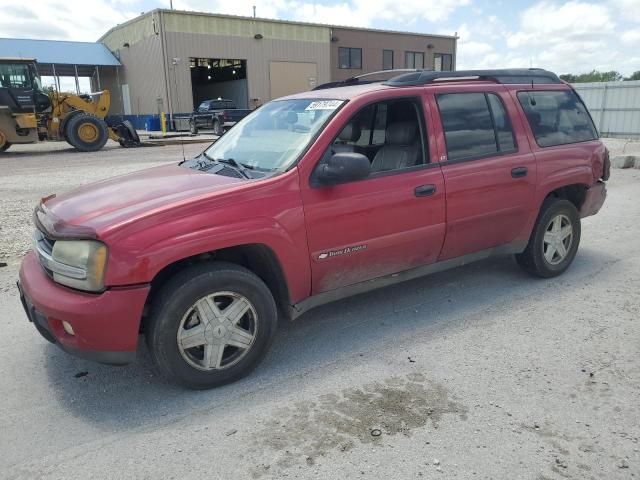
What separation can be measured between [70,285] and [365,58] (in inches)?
1606

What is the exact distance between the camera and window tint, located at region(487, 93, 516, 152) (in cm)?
435

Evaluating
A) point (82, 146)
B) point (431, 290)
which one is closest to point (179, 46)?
point (82, 146)

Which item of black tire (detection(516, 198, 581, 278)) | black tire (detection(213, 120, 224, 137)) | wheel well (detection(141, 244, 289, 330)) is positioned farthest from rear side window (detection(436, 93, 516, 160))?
black tire (detection(213, 120, 224, 137))

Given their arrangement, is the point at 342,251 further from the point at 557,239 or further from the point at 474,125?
the point at 557,239

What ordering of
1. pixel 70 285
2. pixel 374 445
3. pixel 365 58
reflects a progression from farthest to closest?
pixel 365 58 → pixel 70 285 → pixel 374 445

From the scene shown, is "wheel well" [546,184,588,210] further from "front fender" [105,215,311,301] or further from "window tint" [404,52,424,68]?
"window tint" [404,52,424,68]

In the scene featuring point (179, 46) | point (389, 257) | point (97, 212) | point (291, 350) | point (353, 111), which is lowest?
point (291, 350)

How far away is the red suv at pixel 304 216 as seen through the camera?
2.86 metres

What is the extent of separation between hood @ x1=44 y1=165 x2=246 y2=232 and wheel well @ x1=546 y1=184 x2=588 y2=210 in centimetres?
326

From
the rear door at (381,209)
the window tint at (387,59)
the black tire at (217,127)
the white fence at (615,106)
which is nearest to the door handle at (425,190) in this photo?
the rear door at (381,209)

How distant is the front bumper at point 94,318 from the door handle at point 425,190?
6.56 ft

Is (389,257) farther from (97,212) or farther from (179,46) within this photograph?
(179,46)

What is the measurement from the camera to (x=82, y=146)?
1842cm

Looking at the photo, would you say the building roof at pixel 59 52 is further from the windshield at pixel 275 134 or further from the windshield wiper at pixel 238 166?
the windshield wiper at pixel 238 166
